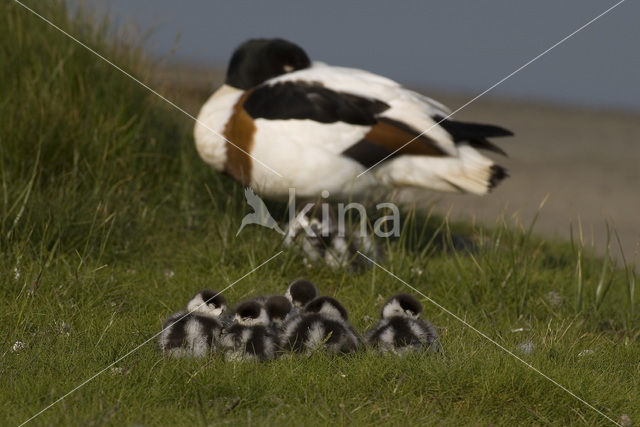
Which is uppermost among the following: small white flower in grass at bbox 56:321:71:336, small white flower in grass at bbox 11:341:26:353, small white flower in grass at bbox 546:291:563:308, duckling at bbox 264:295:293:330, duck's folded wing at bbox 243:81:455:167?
duck's folded wing at bbox 243:81:455:167

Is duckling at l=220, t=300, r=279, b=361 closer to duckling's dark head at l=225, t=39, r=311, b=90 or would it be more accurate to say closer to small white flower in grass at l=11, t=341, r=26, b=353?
small white flower in grass at l=11, t=341, r=26, b=353

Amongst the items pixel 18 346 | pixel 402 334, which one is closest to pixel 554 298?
pixel 402 334

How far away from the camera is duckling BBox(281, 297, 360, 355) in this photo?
476cm

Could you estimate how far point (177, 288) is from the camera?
6.16 meters

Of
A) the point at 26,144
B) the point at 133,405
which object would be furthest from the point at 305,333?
the point at 26,144

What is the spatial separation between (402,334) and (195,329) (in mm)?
1011

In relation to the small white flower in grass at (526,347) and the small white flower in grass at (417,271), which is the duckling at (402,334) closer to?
the small white flower in grass at (526,347)

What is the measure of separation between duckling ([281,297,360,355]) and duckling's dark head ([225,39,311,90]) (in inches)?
127

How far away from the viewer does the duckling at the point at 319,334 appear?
476cm

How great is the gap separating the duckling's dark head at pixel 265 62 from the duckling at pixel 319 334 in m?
3.23

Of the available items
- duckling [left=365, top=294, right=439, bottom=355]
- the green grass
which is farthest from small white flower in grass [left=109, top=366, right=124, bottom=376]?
duckling [left=365, top=294, right=439, bottom=355]

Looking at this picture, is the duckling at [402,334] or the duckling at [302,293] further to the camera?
the duckling at [302,293]

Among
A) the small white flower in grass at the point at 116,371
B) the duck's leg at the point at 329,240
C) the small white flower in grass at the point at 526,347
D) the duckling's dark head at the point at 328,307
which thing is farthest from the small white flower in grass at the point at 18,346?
the small white flower in grass at the point at 526,347

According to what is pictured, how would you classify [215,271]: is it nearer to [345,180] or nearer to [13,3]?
[345,180]
